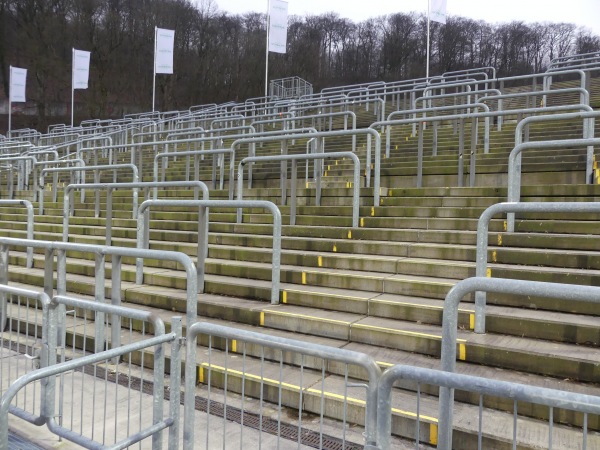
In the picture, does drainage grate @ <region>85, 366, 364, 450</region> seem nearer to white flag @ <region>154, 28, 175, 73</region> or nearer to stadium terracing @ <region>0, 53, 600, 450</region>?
stadium terracing @ <region>0, 53, 600, 450</region>

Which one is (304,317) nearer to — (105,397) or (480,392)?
(105,397)

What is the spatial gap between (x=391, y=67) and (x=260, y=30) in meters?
15.1

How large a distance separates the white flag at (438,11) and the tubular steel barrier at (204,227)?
1336cm

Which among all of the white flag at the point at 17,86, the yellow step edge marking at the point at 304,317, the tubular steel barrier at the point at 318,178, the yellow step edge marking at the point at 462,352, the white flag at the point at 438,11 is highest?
the white flag at the point at 438,11

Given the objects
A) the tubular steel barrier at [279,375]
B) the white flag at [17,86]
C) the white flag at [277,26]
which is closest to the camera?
the tubular steel barrier at [279,375]

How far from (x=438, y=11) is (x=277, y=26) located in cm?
517

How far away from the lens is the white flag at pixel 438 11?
51.9ft

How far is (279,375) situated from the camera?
3.36 metres

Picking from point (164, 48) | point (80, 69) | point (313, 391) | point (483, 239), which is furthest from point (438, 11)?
point (313, 391)

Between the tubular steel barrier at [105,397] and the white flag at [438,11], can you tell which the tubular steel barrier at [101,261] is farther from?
the white flag at [438,11]

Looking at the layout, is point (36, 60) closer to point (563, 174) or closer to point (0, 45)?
point (0, 45)

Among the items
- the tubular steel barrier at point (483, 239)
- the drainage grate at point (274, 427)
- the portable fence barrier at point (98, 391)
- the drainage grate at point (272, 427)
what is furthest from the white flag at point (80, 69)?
the tubular steel barrier at point (483, 239)

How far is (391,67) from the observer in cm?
4969

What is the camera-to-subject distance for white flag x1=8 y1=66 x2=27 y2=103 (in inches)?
872
